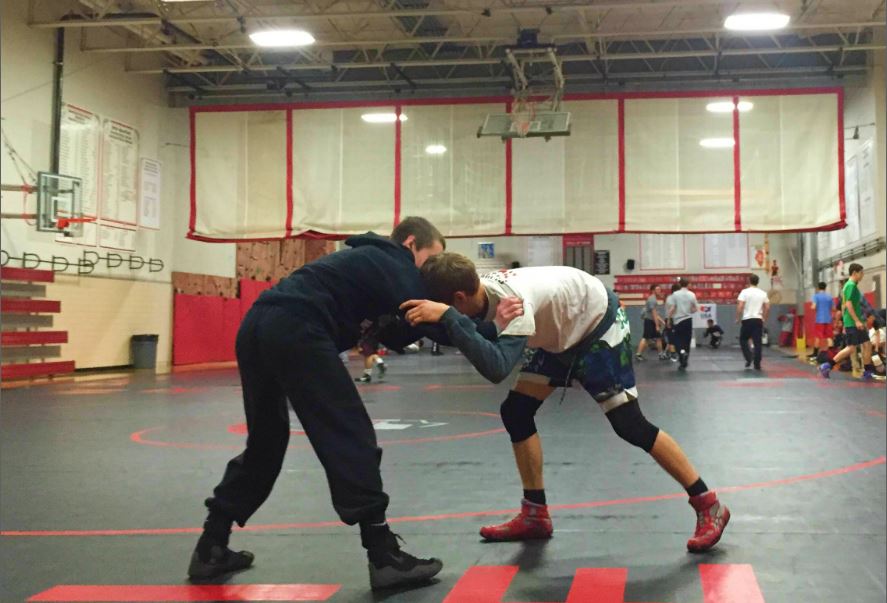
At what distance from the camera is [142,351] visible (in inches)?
706

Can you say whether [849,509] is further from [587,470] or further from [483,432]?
[483,432]

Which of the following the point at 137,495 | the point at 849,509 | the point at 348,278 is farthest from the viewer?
the point at 137,495

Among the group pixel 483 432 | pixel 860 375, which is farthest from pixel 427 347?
pixel 483 432

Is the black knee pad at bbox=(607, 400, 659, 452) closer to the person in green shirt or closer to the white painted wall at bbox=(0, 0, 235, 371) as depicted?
the person in green shirt

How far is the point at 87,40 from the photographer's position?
16500mm

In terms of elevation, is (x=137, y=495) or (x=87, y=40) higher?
(x=87, y=40)

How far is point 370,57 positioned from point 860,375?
10.7 metres

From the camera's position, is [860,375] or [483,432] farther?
[860,375]

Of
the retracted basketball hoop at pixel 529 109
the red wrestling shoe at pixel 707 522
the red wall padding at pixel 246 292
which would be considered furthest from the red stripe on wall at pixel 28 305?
the red wrestling shoe at pixel 707 522

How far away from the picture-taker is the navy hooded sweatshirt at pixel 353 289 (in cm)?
297

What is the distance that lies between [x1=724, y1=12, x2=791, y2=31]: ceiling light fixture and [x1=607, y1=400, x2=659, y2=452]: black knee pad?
11.6m

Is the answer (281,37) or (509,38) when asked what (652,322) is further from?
(281,37)

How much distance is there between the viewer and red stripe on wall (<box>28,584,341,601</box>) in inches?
114

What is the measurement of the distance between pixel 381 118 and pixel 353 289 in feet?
44.9
